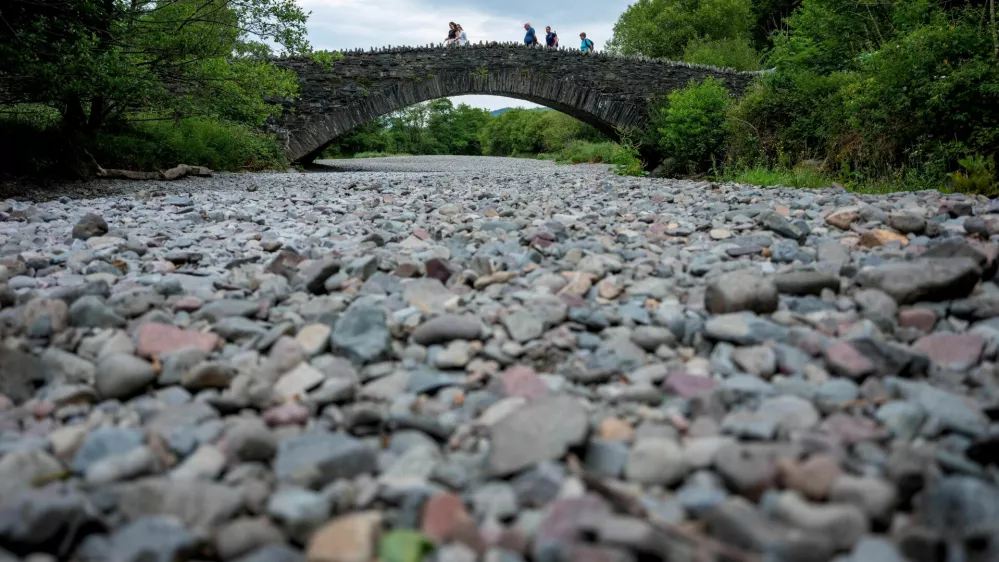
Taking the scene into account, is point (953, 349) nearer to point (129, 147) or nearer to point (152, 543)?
point (152, 543)

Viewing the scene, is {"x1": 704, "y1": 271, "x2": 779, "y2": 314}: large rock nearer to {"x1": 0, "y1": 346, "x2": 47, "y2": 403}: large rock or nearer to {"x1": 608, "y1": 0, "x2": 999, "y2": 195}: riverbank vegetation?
{"x1": 0, "y1": 346, "x2": 47, "y2": 403}: large rock

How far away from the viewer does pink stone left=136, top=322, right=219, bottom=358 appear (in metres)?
1.88

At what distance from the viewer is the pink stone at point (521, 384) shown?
5.42 ft

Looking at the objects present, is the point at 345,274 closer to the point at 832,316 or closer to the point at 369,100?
the point at 832,316

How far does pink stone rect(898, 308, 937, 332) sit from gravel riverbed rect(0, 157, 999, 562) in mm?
10

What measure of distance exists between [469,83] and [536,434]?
15.2 metres

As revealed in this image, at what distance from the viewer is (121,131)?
8.68m

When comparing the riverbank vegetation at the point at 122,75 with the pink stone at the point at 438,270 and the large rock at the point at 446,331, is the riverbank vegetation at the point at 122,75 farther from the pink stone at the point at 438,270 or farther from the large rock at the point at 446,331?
the large rock at the point at 446,331

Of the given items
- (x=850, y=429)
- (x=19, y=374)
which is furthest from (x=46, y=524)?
(x=850, y=429)

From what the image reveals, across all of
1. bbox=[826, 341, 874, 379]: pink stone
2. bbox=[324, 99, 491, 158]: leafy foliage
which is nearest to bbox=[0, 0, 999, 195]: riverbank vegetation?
bbox=[826, 341, 874, 379]: pink stone

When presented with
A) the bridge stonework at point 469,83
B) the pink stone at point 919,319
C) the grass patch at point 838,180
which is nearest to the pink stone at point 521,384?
the pink stone at point 919,319

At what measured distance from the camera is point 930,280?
2.08 metres

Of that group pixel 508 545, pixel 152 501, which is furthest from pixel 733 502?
pixel 152 501

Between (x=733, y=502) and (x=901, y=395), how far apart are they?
2.43 ft
